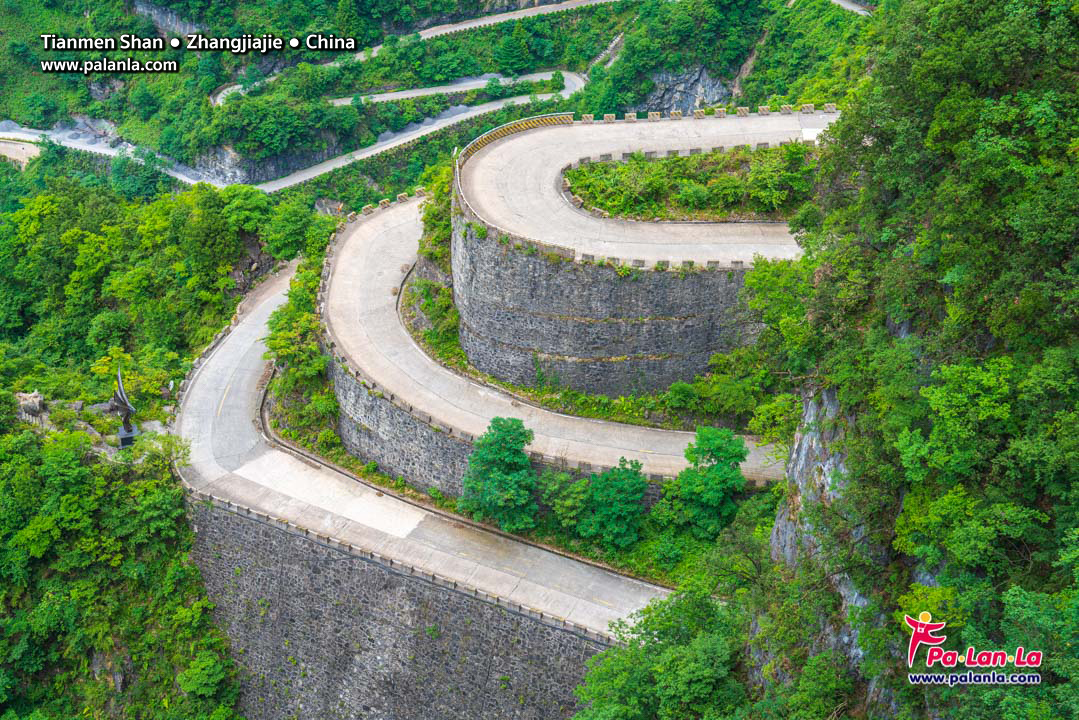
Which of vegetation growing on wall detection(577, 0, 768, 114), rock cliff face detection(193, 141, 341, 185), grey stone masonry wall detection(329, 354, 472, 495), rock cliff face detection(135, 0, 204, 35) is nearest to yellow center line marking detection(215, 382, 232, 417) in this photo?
grey stone masonry wall detection(329, 354, 472, 495)

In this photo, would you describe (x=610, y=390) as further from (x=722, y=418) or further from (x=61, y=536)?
(x=61, y=536)

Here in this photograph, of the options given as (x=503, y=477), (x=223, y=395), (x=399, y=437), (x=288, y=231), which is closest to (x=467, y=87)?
(x=288, y=231)

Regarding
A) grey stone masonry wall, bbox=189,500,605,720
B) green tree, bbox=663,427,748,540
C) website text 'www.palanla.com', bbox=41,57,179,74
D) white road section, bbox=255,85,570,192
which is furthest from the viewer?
website text 'www.palanla.com', bbox=41,57,179,74

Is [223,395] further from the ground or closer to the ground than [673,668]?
closer to the ground

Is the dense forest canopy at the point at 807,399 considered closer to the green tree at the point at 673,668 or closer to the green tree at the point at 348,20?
the green tree at the point at 673,668

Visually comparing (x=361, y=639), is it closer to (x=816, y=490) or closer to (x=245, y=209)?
(x=816, y=490)

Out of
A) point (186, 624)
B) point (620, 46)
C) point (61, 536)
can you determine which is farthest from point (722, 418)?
point (620, 46)

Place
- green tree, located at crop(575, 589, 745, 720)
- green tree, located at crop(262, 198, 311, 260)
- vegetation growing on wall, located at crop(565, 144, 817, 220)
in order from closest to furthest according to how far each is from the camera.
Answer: green tree, located at crop(575, 589, 745, 720)
vegetation growing on wall, located at crop(565, 144, 817, 220)
green tree, located at crop(262, 198, 311, 260)

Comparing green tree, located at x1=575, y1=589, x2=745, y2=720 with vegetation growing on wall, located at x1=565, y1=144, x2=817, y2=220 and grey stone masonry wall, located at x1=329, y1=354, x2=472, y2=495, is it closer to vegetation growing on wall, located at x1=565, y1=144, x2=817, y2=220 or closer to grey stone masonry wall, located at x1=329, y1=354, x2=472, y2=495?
grey stone masonry wall, located at x1=329, y1=354, x2=472, y2=495
